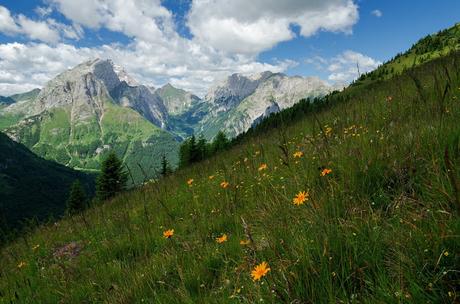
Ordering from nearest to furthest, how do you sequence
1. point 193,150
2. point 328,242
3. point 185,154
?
1. point 328,242
2. point 193,150
3. point 185,154

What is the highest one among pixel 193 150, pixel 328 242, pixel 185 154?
pixel 328 242

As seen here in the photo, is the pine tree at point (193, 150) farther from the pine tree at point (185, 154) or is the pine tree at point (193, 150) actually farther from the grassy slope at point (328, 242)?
the grassy slope at point (328, 242)

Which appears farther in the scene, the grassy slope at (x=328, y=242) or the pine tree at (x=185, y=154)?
the pine tree at (x=185, y=154)

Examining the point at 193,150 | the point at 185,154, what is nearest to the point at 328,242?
the point at 193,150

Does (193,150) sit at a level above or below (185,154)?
above

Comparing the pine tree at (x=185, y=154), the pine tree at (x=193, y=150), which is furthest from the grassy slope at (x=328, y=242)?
the pine tree at (x=185, y=154)

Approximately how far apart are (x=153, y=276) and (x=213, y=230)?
127 cm

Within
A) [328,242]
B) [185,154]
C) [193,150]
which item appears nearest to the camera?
[328,242]

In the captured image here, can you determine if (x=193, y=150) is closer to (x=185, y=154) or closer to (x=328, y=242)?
(x=185, y=154)

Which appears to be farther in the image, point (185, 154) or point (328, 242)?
point (185, 154)

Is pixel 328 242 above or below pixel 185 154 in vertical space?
above

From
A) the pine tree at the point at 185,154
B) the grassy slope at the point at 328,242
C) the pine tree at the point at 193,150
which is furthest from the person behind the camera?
the pine tree at the point at 185,154

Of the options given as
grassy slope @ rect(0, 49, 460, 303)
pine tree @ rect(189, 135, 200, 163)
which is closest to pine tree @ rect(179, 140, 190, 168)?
pine tree @ rect(189, 135, 200, 163)

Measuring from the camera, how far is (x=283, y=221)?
3066mm
